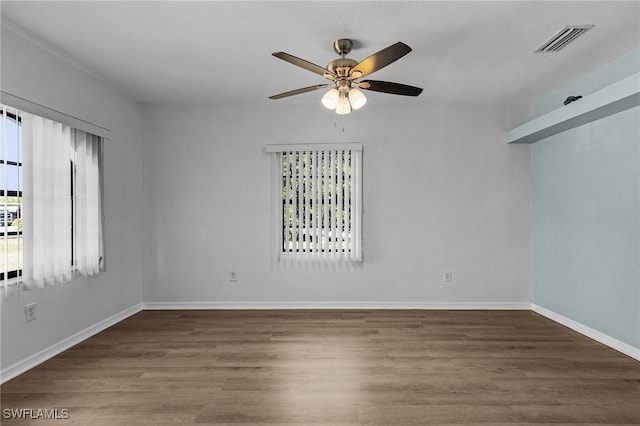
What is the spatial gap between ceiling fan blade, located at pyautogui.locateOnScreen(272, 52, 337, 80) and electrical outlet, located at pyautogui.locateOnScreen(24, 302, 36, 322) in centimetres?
262

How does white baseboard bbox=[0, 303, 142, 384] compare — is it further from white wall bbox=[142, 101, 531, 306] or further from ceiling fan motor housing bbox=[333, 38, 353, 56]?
ceiling fan motor housing bbox=[333, 38, 353, 56]

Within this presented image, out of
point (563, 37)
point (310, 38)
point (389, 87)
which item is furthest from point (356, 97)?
point (563, 37)

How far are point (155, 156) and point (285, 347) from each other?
290 centimetres

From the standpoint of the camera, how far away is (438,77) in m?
3.59

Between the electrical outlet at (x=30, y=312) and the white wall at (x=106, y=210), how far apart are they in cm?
3

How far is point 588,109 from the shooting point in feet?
9.89

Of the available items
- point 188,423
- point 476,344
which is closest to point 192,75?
point 188,423

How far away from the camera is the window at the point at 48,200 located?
2.57 meters

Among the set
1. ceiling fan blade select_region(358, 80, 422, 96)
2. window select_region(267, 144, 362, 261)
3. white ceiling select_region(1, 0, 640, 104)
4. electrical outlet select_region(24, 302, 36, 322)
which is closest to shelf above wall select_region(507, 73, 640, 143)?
white ceiling select_region(1, 0, 640, 104)

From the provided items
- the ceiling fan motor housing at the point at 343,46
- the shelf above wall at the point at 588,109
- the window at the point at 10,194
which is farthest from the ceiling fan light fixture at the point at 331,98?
→ the window at the point at 10,194

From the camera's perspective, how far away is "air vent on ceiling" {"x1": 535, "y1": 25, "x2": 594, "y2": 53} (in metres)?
2.59

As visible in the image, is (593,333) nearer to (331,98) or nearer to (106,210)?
(331,98)

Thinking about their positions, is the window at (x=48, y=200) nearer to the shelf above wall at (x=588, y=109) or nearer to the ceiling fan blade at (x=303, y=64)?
the ceiling fan blade at (x=303, y=64)

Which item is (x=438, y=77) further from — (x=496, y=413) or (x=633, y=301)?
(x=496, y=413)
